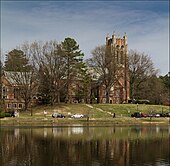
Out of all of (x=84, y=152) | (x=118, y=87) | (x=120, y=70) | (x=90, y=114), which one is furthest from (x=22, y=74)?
(x=84, y=152)

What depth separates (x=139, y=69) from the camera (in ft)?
340

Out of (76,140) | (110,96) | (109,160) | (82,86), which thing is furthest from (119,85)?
(109,160)

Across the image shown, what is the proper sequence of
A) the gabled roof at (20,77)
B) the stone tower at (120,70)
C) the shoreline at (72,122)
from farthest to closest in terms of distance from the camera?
the stone tower at (120,70) < the gabled roof at (20,77) < the shoreline at (72,122)

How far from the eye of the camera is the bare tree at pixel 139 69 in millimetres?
103375

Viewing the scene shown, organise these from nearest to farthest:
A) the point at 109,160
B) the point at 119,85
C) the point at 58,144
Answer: the point at 109,160
the point at 58,144
the point at 119,85

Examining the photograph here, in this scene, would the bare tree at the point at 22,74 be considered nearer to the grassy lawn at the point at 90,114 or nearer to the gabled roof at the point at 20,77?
the gabled roof at the point at 20,77

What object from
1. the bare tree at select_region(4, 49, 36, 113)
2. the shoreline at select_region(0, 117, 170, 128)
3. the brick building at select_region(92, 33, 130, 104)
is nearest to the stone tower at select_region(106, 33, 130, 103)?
the brick building at select_region(92, 33, 130, 104)

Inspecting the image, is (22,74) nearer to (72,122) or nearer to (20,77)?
(20,77)

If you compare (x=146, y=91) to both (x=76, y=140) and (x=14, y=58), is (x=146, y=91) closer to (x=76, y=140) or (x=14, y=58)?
(x=14, y=58)

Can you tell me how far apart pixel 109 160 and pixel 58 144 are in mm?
10042

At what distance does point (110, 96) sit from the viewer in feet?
336

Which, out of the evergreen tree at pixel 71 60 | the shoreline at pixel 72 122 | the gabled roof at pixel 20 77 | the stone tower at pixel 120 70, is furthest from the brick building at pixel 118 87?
the shoreline at pixel 72 122

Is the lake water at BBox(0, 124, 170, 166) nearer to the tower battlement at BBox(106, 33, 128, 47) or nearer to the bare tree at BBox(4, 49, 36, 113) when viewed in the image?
the bare tree at BBox(4, 49, 36, 113)

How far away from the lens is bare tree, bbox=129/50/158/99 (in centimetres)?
10338
